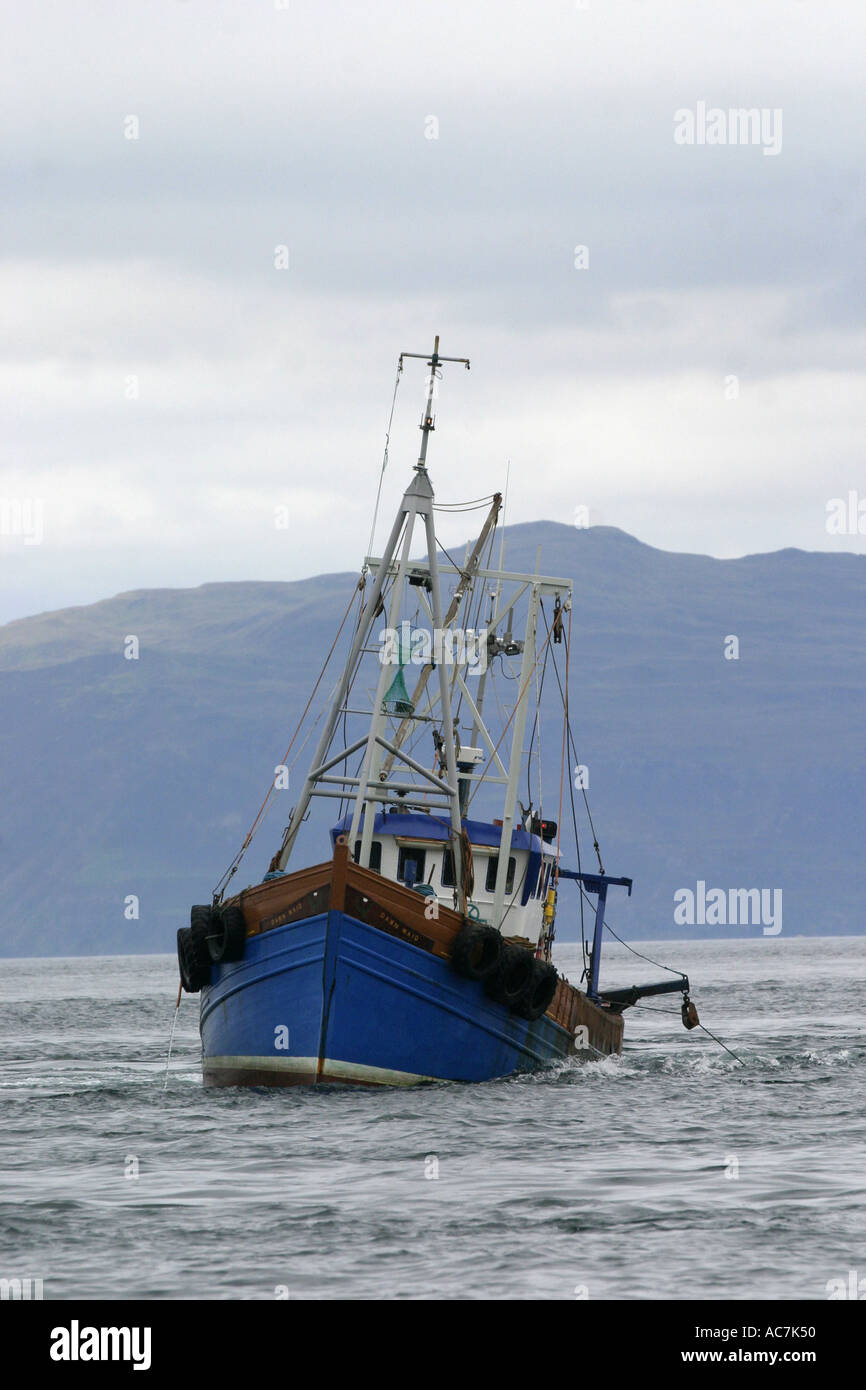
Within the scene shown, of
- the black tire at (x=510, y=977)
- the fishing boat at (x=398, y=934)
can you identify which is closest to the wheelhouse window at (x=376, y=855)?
the fishing boat at (x=398, y=934)

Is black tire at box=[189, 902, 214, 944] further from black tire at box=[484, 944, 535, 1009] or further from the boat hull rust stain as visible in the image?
black tire at box=[484, 944, 535, 1009]

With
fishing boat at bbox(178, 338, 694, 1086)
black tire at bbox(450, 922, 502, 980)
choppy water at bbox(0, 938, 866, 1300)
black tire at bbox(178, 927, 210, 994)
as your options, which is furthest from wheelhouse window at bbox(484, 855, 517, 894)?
black tire at bbox(178, 927, 210, 994)

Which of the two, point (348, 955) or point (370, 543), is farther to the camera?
point (370, 543)

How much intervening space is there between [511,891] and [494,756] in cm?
267

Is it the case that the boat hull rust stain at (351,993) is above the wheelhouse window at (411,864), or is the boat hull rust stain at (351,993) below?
below

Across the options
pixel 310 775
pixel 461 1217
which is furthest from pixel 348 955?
pixel 461 1217

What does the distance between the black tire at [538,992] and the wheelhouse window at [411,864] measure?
371cm

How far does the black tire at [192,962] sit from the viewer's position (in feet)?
106

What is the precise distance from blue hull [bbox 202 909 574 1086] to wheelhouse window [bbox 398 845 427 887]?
4.20m

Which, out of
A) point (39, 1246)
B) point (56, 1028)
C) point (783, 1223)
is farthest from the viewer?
point (56, 1028)

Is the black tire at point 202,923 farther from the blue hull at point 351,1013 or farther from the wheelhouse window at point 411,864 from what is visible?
the wheelhouse window at point 411,864

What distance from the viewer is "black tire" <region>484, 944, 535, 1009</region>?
30.5m
